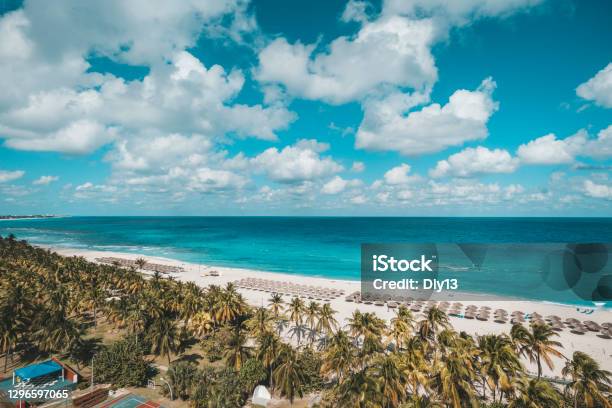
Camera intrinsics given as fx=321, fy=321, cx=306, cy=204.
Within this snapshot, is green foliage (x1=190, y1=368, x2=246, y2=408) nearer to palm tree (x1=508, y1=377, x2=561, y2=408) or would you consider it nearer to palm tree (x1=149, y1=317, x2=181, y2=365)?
palm tree (x1=149, y1=317, x2=181, y2=365)

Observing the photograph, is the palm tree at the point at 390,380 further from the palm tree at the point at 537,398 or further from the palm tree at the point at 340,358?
the palm tree at the point at 537,398

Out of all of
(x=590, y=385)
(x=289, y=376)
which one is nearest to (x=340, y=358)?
(x=289, y=376)

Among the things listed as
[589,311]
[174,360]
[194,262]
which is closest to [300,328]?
[174,360]

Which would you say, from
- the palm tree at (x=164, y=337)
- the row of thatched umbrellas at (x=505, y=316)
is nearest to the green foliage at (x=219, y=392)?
the palm tree at (x=164, y=337)

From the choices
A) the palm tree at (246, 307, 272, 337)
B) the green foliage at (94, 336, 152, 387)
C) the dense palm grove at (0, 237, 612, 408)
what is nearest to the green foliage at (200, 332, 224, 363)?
the dense palm grove at (0, 237, 612, 408)

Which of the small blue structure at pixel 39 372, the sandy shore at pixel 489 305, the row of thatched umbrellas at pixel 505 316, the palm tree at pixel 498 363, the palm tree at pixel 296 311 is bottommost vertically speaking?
the sandy shore at pixel 489 305

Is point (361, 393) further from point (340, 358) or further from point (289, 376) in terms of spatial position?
point (289, 376)
